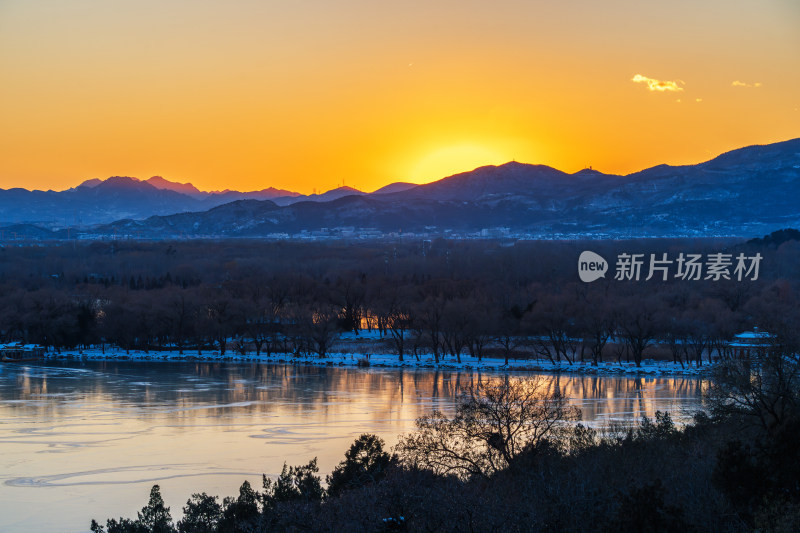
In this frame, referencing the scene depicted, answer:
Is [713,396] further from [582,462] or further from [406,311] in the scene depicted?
[406,311]

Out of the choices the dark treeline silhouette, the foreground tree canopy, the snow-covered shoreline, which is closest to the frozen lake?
the snow-covered shoreline

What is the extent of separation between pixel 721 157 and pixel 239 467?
182761 mm

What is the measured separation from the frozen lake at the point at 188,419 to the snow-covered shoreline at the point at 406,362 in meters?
1.39

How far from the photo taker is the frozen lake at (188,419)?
17281mm

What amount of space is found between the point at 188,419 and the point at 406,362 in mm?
15845

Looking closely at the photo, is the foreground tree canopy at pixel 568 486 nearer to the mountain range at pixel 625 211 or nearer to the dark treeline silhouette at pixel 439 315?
the dark treeline silhouette at pixel 439 315

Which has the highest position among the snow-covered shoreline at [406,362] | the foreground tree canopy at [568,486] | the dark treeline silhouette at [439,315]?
the dark treeline silhouette at [439,315]

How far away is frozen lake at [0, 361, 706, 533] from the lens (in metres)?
17.3

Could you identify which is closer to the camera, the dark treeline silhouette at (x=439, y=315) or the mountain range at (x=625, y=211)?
the dark treeline silhouette at (x=439, y=315)

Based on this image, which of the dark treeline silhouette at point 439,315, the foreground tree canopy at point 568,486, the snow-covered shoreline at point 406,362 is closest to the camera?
the foreground tree canopy at point 568,486

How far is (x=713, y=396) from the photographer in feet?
56.1

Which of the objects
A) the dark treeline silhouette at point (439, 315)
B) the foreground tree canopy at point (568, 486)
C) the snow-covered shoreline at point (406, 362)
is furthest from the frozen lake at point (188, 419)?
the dark treeline silhouette at point (439, 315)

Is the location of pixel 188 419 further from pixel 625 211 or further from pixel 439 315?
pixel 625 211

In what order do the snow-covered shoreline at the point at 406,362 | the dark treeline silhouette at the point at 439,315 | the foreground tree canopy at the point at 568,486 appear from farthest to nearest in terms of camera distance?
the dark treeline silhouette at the point at 439,315, the snow-covered shoreline at the point at 406,362, the foreground tree canopy at the point at 568,486
